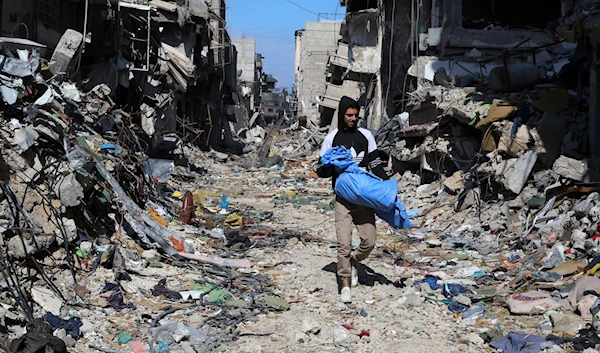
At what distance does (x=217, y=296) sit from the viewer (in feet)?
18.7

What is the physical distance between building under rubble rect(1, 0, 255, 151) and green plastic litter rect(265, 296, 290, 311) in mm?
4975

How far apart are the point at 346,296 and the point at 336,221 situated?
2.22 feet

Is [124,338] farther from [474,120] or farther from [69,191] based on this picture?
[474,120]

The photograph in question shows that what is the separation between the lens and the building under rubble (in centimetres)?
1220

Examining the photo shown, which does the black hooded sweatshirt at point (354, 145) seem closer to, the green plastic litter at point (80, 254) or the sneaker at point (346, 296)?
the sneaker at point (346, 296)

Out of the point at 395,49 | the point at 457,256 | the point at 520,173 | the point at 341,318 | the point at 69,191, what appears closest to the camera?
the point at 341,318

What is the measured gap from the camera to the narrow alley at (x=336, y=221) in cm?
484

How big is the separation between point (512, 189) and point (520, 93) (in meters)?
2.60

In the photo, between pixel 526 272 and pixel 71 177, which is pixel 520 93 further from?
pixel 71 177

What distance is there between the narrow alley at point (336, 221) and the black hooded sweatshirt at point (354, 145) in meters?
0.02

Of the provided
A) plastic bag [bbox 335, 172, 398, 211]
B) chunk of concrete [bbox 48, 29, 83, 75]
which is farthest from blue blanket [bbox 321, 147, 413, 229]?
chunk of concrete [bbox 48, 29, 83, 75]

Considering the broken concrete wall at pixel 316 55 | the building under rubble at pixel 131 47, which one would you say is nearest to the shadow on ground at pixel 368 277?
the building under rubble at pixel 131 47

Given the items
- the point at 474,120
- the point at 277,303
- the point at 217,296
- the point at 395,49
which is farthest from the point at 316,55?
the point at 277,303

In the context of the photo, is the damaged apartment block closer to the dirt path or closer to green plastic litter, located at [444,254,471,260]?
green plastic litter, located at [444,254,471,260]
